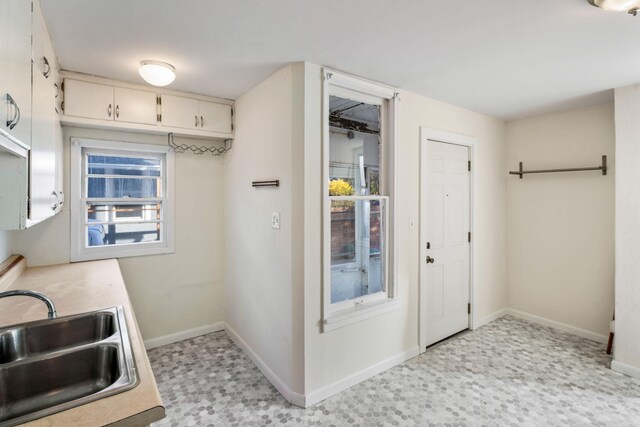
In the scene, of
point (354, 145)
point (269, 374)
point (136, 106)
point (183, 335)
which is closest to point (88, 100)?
point (136, 106)

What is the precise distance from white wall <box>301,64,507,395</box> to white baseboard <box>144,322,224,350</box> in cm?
162

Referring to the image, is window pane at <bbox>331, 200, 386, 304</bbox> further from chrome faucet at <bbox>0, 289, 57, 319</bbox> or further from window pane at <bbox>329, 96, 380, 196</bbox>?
chrome faucet at <bbox>0, 289, 57, 319</bbox>

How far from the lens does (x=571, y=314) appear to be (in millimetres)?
3559

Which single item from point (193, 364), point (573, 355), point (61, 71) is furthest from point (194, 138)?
point (573, 355)

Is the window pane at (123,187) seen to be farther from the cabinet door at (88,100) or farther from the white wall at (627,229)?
the white wall at (627,229)

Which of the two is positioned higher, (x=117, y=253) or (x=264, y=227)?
(x=264, y=227)

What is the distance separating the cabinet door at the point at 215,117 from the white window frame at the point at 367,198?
1227 mm

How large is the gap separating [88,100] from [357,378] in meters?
3.08

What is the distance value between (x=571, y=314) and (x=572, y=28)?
3.06 m

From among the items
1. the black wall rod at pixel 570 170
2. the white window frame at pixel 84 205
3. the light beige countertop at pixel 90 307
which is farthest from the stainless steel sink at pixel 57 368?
the black wall rod at pixel 570 170

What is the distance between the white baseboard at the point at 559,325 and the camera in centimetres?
336

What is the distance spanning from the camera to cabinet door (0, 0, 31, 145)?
94 centimetres

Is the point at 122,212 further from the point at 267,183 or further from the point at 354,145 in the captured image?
the point at 354,145

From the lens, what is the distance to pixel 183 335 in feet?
11.0
